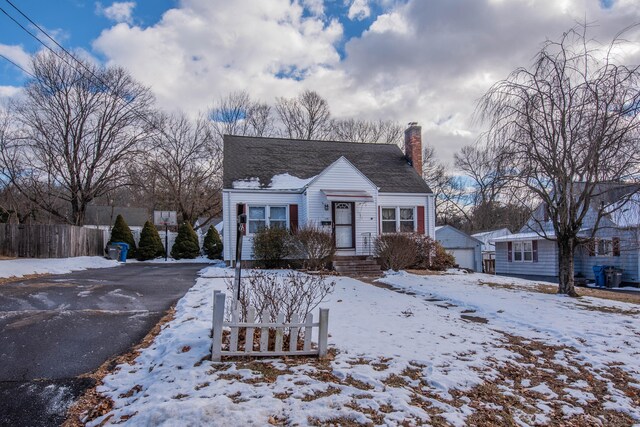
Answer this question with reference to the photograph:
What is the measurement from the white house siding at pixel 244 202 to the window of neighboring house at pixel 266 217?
0.83ft

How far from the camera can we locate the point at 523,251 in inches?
984

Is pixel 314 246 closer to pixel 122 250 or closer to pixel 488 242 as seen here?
pixel 122 250

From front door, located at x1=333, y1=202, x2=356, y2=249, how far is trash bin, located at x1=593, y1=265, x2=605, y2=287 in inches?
500

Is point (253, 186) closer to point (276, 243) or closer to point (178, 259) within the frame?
point (276, 243)

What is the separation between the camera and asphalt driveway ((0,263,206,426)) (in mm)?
3490

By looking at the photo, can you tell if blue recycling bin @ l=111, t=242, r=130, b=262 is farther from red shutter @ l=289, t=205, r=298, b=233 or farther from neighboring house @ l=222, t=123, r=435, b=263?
red shutter @ l=289, t=205, r=298, b=233

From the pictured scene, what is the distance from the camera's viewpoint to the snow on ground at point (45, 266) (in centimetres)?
1199

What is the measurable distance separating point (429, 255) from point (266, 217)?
6566mm

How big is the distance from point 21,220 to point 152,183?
785 cm

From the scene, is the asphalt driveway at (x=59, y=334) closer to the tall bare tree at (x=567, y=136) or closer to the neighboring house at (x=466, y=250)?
the tall bare tree at (x=567, y=136)

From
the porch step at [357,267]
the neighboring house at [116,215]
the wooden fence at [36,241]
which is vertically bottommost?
the porch step at [357,267]

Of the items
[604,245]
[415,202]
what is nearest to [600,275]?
[604,245]

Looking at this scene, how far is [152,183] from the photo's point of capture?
28469 mm

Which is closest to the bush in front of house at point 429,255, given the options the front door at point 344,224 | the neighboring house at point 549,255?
the front door at point 344,224
